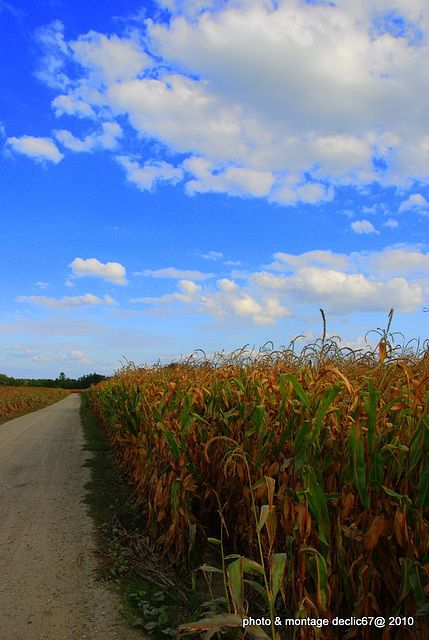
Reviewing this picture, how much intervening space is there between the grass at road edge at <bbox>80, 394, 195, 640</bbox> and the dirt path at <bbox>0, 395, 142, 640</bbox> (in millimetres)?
112

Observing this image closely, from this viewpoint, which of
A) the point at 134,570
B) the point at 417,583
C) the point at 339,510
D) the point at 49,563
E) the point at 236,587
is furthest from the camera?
the point at 49,563

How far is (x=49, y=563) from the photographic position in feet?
13.5

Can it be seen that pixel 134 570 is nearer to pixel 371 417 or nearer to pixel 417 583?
pixel 417 583

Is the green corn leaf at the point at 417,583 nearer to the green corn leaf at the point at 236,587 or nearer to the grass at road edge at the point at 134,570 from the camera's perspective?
the green corn leaf at the point at 236,587

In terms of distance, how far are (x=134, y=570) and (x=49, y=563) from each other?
85cm

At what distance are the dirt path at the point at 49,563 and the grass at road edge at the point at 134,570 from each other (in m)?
0.11

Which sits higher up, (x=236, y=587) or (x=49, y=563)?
(x=236, y=587)

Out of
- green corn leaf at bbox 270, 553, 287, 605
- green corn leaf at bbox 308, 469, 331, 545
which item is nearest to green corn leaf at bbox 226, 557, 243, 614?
green corn leaf at bbox 270, 553, 287, 605

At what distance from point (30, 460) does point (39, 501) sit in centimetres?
325

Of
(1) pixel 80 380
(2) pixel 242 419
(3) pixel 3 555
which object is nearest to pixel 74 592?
(3) pixel 3 555

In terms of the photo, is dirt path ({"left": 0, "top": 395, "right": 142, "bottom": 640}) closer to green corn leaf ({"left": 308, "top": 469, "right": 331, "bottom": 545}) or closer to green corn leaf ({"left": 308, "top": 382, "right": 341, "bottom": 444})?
green corn leaf ({"left": 308, "top": 469, "right": 331, "bottom": 545})

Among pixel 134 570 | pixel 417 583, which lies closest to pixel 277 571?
pixel 417 583

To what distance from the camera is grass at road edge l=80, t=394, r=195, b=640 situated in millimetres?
3171

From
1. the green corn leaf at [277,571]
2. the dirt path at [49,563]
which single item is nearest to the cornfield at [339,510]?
the green corn leaf at [277,571]
